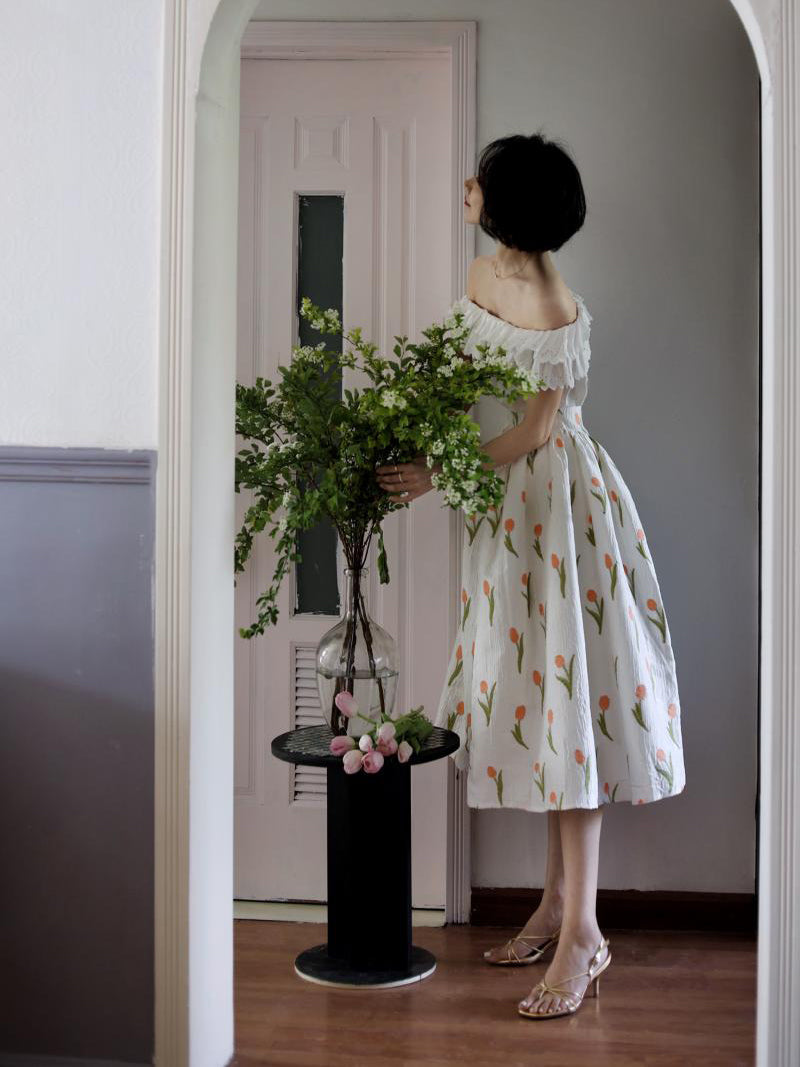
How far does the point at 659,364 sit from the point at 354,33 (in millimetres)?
1142

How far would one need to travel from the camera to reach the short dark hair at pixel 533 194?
2.42 metres

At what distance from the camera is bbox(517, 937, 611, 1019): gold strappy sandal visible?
7.59 ft

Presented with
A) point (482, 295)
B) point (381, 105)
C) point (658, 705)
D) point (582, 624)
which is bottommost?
point (658, 705)

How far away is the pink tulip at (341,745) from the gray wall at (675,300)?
2.57 ft

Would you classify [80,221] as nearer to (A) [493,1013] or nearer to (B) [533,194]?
(B) [533,194]

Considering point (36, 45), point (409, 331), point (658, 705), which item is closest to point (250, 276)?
point (409, 331)

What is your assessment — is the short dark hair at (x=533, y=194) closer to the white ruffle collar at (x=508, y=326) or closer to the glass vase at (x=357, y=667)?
the white ruffle collar at (x=508, y=326)

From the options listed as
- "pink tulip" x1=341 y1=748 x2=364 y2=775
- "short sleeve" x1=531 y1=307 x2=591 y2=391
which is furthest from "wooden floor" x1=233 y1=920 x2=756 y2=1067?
"short sleeve" x1=531 y1=307 x2=591 y2=391

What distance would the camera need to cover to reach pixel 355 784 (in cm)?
246

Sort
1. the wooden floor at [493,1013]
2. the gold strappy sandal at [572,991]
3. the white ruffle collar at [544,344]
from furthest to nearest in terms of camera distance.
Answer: the white ruffle collar at [544,344] → the gold strappy sandal at [572,991] → the wooden floor at [493,1013]

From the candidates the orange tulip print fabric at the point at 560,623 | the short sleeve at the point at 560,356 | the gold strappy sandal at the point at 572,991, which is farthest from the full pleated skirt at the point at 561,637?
the gold strappy sandal at the point at 572,991

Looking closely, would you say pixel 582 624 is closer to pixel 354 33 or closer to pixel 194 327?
pixel 194 327

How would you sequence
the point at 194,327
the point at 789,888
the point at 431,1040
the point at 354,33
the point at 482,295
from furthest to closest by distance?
the point at 354,33 < the point at 482,295 < the point at 431,1040 < the point at 194,327 < the point at 789,888

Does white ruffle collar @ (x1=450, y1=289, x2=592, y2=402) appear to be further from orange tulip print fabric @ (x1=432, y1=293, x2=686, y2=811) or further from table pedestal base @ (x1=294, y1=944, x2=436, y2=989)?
table pedestal base @ (x1=294, y1=944, x2=436, y2=989)
